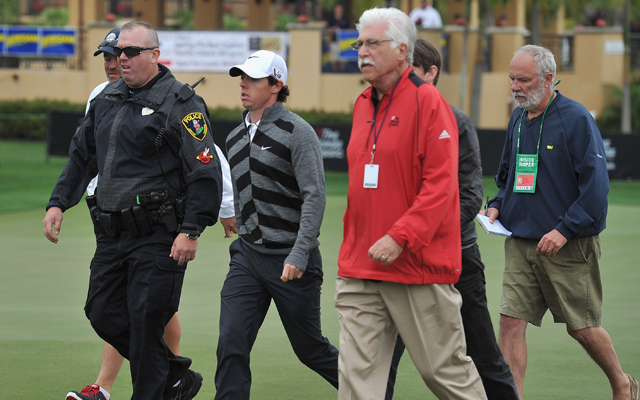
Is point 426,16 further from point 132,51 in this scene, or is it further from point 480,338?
point 480,338

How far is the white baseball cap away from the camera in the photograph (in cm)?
495

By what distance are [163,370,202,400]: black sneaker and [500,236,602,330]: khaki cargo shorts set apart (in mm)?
1804

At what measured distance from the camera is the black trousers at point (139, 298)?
488 cm

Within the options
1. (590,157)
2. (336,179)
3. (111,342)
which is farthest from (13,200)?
(590,157)

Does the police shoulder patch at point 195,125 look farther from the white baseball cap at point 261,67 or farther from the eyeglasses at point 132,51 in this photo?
the eyeglasses at point 132,51

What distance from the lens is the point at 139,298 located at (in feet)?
16.0

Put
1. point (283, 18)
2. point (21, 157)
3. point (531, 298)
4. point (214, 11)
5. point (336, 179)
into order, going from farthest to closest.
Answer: point (283, 18), point (214, 11), point (21, 157), point (336, 179), point (531, 298)

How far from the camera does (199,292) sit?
874cm

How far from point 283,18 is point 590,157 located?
43.5 meters

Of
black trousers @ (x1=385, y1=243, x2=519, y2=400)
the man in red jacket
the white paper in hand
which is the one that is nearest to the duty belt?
the man in red jacket

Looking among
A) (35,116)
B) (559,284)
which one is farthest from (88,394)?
(35,116)

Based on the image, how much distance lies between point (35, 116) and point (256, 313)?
23673mm

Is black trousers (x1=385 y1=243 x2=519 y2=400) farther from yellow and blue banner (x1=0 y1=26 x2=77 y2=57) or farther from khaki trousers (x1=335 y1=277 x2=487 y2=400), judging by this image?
yellow and blue banner (x1=0 y1=26 x2=77 y2=57)

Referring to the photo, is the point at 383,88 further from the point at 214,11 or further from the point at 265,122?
the point at 214,11
